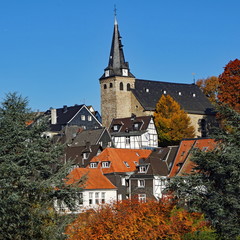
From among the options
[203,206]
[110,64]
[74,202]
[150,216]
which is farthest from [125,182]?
[110,64]

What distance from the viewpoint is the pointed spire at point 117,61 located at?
78375 mm

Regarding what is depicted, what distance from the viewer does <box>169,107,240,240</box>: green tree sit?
1838cm

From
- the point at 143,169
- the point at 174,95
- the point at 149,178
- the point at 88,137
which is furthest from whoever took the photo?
the point at 174,95

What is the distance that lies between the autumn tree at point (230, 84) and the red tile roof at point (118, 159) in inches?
679

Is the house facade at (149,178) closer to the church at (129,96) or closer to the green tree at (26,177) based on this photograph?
the green tree at (26,177)

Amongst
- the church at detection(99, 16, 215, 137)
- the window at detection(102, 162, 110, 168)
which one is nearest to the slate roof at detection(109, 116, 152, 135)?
the church at detection(99, 16, 215, 137)

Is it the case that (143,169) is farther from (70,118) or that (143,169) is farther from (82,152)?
(70,118)

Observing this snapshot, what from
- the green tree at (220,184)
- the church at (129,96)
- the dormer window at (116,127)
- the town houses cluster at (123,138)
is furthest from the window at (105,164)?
the church at (129,96)

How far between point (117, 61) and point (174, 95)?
433 inches

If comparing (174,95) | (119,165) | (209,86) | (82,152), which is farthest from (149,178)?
(209,86)

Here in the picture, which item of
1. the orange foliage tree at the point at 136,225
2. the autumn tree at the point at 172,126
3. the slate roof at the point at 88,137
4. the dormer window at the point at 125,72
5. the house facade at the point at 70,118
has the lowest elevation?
the orange foliage tree at the point at 136,225

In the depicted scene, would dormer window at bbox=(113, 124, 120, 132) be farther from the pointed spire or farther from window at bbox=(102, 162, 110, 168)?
window at bbox=(102, 162, 110, 168)

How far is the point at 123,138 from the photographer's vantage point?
67.6m

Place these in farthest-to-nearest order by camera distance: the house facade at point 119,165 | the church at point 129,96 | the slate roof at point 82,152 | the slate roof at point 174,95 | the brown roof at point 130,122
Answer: the slate roof at point 174,95
the church at point 129,96
the brown roof at point 130,122
the slate roof at point 82,152
the house facade at point 119,165
